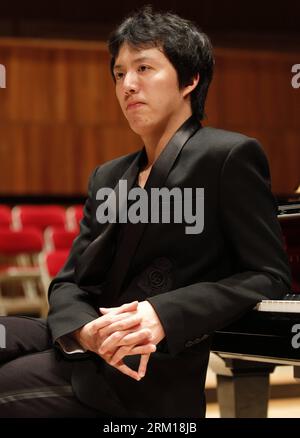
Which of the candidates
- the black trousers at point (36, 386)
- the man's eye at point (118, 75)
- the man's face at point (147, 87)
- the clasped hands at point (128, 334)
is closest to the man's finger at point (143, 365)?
the clasped hands at point (128, 334)

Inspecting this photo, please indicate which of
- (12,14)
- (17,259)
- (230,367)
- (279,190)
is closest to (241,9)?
(279,190)

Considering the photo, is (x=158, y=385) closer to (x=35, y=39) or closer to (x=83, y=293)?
(x=83, y=293)

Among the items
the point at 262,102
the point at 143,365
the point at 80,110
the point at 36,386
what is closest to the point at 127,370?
the point at 143,365

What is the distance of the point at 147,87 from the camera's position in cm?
113

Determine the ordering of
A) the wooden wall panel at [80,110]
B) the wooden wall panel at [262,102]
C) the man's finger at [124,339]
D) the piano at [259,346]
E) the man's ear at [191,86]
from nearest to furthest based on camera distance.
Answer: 1. the man's finger at [124,339]
2. the piano at [259,346]
3. the man's ear at [191,86]
4. the wooden wall panel at [80,110]
5. the wooden wall panel at [262,102]

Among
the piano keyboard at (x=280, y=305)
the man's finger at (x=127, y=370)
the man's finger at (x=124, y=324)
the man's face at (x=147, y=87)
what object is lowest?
the man's finger at (x=127, y=370)

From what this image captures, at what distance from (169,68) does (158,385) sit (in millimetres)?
556

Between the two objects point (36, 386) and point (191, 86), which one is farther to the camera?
point (191, 86)

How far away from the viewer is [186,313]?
1.00m

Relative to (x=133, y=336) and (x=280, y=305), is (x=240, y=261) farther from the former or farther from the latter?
(x=133, y=336)

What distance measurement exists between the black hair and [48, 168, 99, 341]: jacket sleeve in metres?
0.29

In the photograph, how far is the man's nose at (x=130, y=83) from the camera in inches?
44.5

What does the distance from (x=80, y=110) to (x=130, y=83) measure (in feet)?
16.2

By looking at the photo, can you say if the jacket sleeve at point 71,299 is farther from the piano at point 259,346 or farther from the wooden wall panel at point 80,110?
the wooden wall panel at point 80,110
